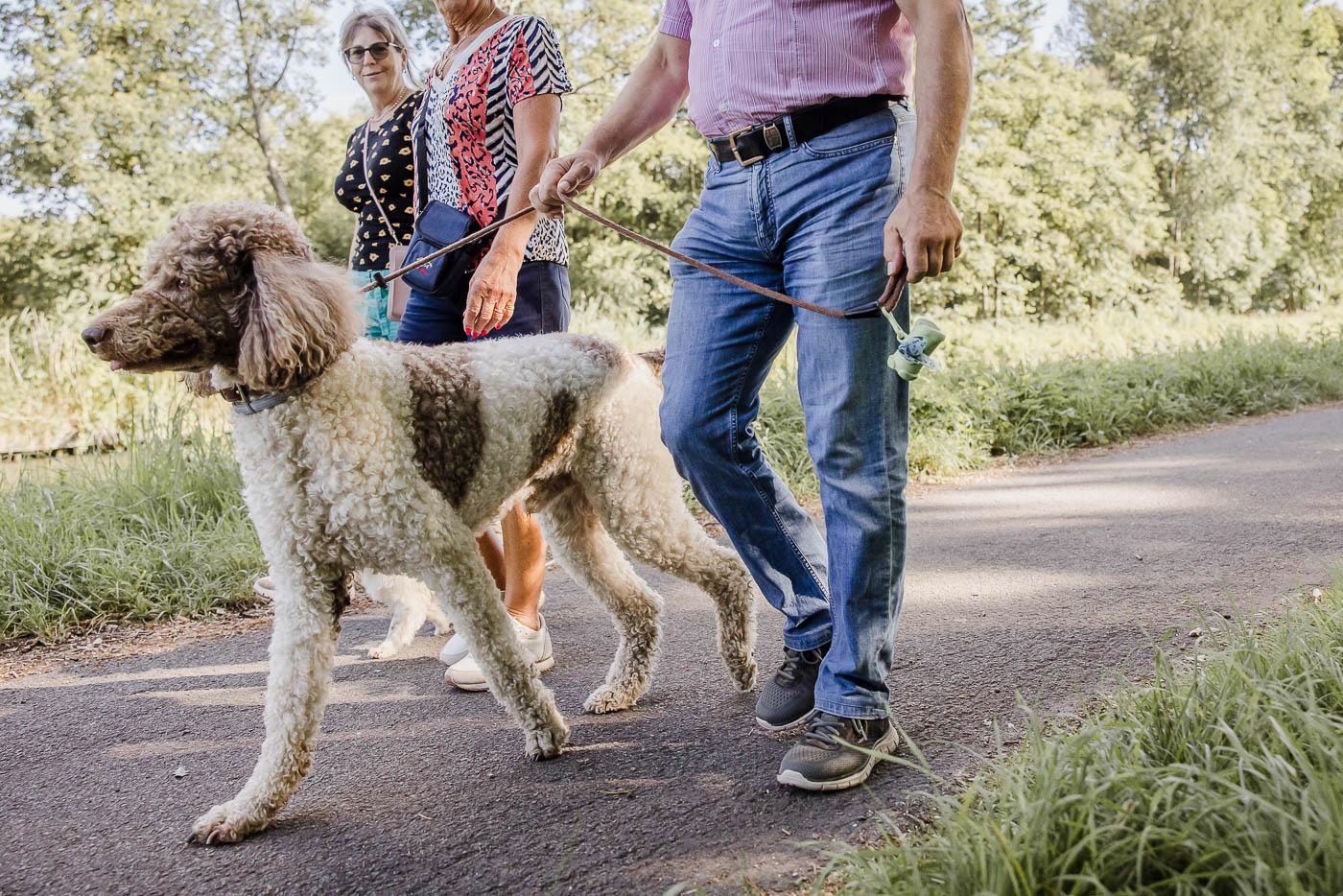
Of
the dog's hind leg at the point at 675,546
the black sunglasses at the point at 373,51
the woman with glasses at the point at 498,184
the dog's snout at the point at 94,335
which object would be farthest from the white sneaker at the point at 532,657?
the black sunglasses at the point at 373,51

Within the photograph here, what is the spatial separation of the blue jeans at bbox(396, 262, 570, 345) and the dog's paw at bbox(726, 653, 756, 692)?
1.36 metres

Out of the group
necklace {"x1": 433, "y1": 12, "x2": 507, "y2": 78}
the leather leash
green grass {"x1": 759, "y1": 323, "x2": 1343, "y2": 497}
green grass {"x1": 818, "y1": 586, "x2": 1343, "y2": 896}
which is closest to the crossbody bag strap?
necklace {"x1": 433, "y1": 12, "x2": 507, "y2": 78}

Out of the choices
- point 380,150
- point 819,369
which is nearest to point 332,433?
point 819,369

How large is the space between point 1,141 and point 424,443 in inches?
929

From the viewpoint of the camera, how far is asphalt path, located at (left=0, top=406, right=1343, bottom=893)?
2311mm

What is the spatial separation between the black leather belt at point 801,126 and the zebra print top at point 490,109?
0.98 meters

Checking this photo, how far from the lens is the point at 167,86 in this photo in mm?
21344

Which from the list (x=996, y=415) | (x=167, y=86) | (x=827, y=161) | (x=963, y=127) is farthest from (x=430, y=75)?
(x=167, y=86)

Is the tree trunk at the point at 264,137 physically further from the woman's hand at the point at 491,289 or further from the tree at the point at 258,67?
the woman's hand at the point at 491,289

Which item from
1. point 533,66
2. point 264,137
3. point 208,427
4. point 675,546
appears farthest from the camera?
point 264,137

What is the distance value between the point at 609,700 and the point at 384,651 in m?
1.22

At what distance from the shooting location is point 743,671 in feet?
10.8

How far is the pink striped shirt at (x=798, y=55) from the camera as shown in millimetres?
2459

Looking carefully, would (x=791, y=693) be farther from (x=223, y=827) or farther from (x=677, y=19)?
(x=677, y=19)
